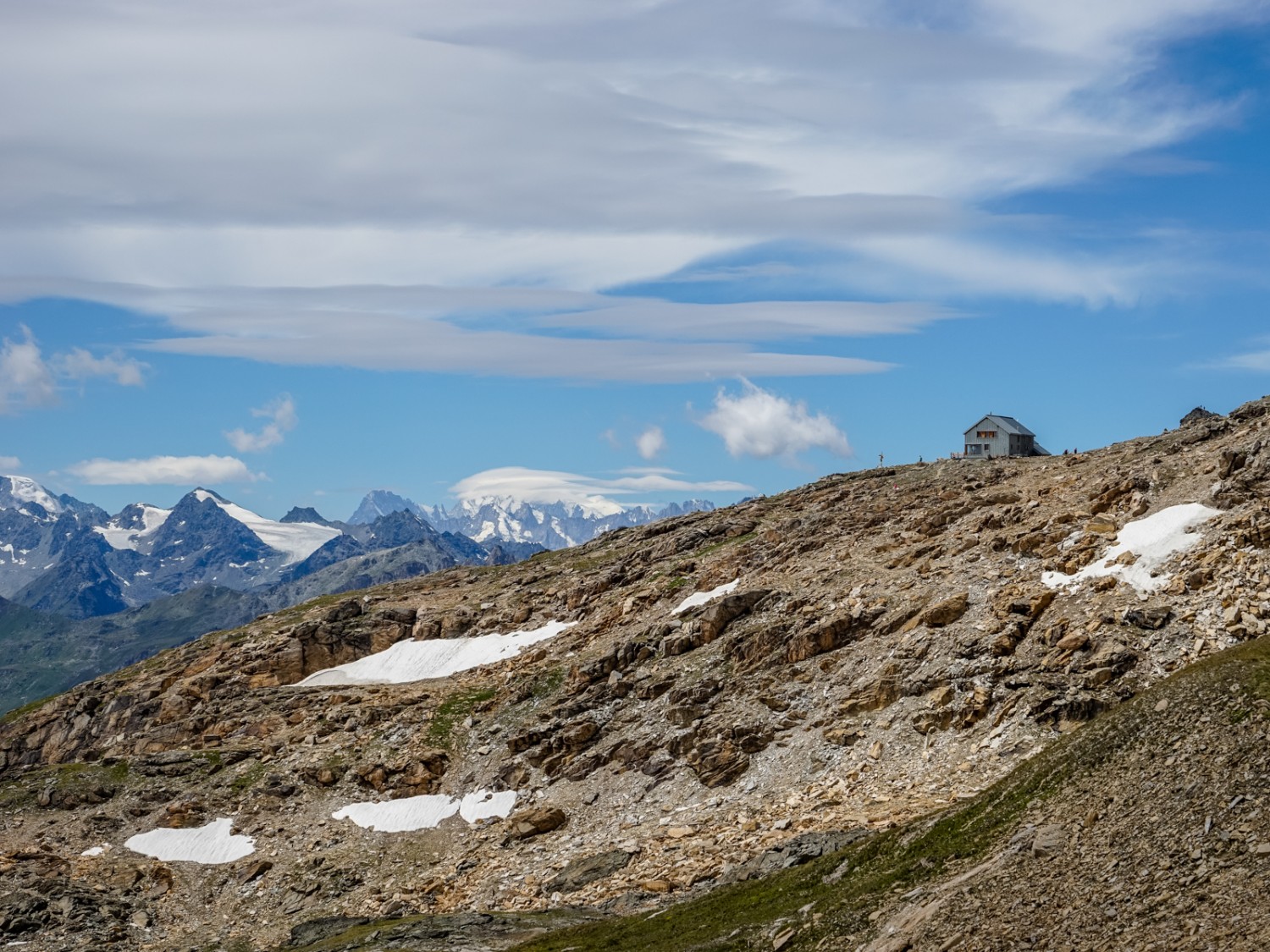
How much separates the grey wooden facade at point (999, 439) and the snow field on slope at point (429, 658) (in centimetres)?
5926

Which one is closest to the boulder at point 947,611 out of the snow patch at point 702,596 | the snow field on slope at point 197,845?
the snow patch at point 702,596

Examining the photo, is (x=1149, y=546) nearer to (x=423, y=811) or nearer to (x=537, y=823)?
(x=537, y=823)

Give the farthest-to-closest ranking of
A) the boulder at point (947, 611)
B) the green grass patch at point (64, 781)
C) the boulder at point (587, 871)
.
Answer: the green grass patch at point (64, 781)
the boulder at point (947, 611)
the boulder at point (587, 871)

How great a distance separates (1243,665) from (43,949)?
73616 mm

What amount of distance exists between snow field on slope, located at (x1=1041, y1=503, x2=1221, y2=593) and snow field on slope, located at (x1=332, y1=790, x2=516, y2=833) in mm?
43977

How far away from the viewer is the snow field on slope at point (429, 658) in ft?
400

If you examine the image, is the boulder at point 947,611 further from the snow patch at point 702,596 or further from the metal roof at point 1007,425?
the metal roof at point 1007,425

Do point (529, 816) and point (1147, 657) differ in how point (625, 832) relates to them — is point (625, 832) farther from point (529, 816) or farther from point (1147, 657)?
point (1147, 657)

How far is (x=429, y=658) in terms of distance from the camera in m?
126

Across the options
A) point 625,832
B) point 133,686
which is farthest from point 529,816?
point 133,686

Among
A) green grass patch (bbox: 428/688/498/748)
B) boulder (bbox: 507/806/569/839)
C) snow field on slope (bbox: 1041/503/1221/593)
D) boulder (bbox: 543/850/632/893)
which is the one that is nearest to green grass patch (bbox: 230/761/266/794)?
green grass patch (bbox: 428/688/498/748)

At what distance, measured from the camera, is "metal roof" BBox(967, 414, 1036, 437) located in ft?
477

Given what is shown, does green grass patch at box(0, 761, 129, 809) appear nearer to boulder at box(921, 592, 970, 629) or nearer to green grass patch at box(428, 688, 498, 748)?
green grass patch at box(428, 688, 498, 748)

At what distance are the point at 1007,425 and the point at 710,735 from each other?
3056 inches
